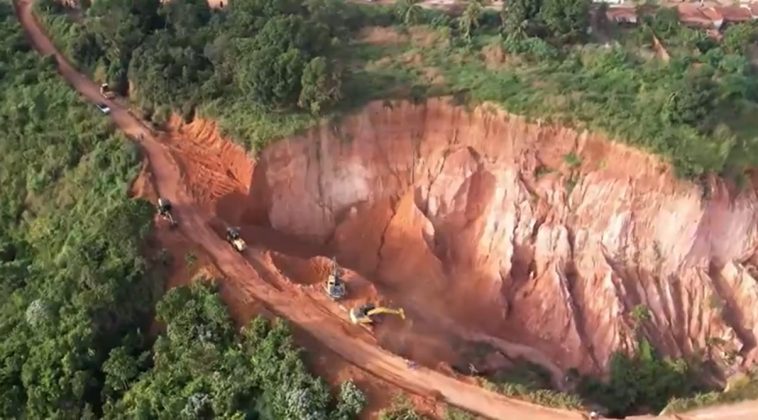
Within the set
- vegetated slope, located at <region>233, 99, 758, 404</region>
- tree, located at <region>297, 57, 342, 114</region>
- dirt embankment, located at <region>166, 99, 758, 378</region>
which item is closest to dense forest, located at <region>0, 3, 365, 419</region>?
dirt embankment, located at <region>166, 99, 758, 378</region>

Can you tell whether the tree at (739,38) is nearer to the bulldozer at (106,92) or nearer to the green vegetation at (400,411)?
the green vegetation at (400,411)

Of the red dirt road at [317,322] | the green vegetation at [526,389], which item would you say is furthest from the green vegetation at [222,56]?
the green vegetation at [526,389]

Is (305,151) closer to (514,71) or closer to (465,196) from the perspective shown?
(465,196)

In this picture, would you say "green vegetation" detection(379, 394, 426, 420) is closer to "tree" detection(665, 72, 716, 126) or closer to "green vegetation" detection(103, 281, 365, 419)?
"green vegetation" detection(103, 281, 365, 419)

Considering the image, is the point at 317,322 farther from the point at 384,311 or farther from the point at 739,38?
the point at 739,38

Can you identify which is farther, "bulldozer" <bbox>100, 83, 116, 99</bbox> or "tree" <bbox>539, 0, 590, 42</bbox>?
"tree" <bbox>539, 0, 590, 42</bbox>

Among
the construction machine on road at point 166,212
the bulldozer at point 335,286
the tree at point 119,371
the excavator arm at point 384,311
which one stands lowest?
the tree at point 119,371

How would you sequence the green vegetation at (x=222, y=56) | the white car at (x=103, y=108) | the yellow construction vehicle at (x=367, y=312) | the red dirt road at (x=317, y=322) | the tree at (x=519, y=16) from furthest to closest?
the tree at (x=519, y=16), the white car at (x=103, y=108), the green vegetation at (x=222, y=56), the yellow construction vehicle at (x=367, y=312), the red dirt road at (x=317, y=322)
